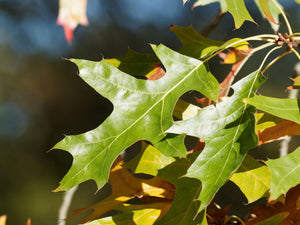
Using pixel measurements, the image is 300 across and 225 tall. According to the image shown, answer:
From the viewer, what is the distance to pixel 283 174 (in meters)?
0.67

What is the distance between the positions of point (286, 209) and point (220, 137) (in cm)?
20

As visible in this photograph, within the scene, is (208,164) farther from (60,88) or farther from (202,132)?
(60,88)

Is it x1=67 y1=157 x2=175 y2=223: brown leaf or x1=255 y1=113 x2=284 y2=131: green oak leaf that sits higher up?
x1=255 y1=113 x2=284 y2=131: green oak leaf

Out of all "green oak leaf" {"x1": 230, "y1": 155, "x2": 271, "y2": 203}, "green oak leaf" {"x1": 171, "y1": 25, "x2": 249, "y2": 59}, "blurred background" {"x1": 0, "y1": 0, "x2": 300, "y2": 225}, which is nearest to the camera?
"green oak leaf" {"x1": 230, "y1": 155, "x2": 271, "y2": 203}

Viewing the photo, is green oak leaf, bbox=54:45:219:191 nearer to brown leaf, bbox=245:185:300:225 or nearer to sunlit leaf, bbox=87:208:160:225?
sunlit leaf, bbox=87:208:160:225

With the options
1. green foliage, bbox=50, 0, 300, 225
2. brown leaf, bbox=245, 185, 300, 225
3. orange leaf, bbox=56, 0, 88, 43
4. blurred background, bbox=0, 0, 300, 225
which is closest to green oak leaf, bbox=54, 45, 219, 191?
green foliage, bbox=50, 0, 300, 225

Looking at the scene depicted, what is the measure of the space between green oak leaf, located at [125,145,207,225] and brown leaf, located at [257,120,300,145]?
15 centimetres

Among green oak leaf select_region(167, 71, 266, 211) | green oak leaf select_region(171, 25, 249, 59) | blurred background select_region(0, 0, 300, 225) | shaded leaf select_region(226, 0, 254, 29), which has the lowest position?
blurred background select_region(0, 0, 300, 225)

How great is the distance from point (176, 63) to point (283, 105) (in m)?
0.21

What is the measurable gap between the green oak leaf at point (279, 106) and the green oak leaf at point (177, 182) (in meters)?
0.15

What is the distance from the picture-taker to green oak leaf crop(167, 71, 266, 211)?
0.65 meters

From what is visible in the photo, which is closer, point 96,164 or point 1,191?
point 96,164

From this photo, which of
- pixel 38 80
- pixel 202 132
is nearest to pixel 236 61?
pixel 202 132

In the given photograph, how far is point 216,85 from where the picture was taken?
780 mm
